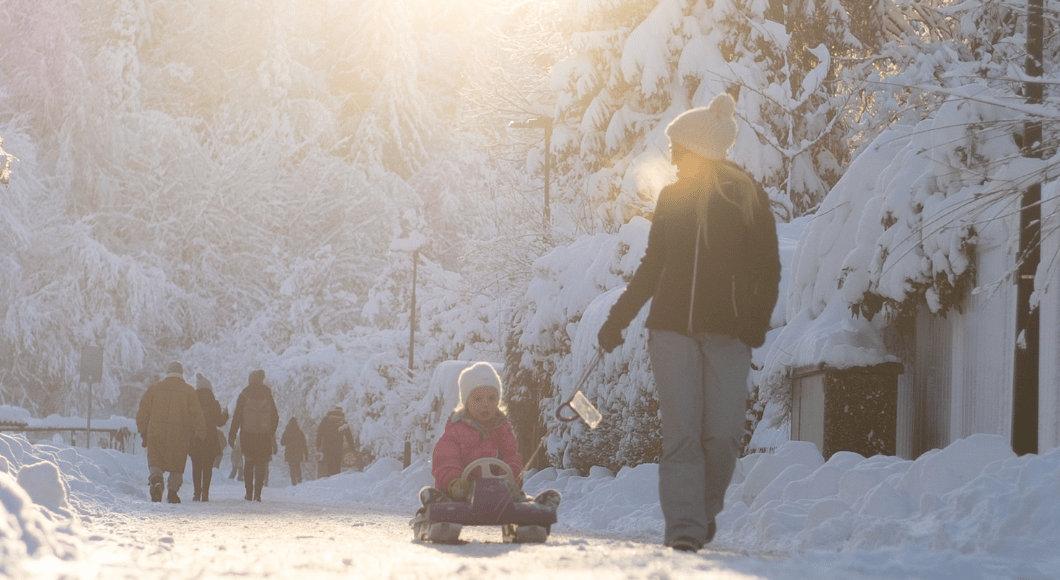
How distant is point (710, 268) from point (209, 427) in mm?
13357

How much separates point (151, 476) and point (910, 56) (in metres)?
11.8

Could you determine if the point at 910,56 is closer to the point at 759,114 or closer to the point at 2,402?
the point at 759,114

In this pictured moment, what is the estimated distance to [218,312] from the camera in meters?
50.2

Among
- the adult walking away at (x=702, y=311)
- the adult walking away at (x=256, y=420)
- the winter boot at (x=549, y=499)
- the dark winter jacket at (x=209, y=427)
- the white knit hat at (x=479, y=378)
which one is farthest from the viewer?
the adult walking away at (x=256, y=420)

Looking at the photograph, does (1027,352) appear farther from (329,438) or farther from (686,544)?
(329,438)

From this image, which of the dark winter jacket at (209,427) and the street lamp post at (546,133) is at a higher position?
the street lamp post at (546,133)

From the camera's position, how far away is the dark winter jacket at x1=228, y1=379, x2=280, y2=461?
18734 mm

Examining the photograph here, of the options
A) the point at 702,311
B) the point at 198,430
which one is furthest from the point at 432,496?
the point at 198,430

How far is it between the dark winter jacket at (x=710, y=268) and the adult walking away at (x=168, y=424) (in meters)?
10.6

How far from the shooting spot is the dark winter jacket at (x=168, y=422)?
637 inches

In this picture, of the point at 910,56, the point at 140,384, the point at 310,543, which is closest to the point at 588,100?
the point at 910,56

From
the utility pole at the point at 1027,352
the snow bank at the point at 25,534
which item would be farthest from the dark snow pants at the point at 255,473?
the snow bank at the point at 25,534

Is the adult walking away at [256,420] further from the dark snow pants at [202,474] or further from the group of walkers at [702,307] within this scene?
the group of walkers at [702,307]

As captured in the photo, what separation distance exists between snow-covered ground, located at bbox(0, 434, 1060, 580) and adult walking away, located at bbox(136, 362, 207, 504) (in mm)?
4271
